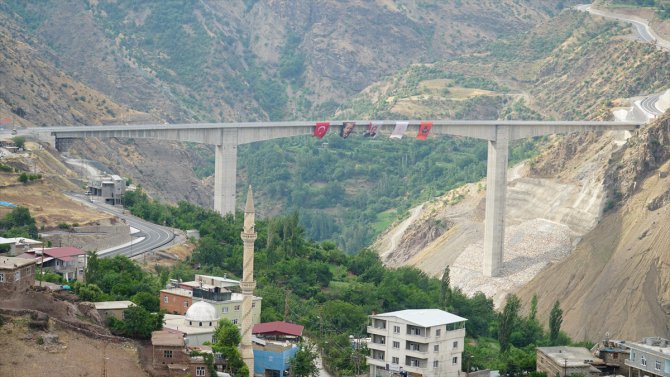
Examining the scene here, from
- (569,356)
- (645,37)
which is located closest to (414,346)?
(569,356)

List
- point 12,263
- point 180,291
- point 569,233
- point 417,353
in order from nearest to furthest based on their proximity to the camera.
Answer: point 12,263 < point 417,353 < point 180,291 < point 569,233

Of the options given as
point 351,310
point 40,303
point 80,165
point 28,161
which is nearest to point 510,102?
point 80,165

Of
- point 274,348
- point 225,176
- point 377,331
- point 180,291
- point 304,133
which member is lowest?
point 274,348

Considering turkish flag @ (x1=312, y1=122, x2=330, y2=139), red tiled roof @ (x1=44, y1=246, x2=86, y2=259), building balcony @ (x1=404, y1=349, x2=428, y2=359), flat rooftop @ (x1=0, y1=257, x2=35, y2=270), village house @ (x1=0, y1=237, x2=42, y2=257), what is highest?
turkish flag @ (x1=312, y1=122, x2=330, y2=139)

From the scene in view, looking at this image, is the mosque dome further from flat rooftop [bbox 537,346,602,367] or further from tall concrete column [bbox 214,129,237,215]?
tall concrete column [bbox 214,129,237,215]

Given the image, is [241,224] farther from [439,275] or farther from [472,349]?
[472,349]

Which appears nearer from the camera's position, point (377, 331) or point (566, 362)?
point (566, 362)

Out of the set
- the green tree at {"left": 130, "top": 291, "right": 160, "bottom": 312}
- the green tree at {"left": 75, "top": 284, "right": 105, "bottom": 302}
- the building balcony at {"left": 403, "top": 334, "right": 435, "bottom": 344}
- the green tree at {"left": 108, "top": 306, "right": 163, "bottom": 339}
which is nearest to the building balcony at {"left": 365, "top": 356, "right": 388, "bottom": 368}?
the building balcony at {"left": 403, "top": 334, "right": 435, "bottom": 344}

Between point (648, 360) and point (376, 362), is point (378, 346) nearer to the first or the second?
point (376, 362)
